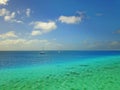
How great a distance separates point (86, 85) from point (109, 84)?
157 cm

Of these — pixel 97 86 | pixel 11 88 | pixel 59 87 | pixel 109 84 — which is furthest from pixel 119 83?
pixel 11 88

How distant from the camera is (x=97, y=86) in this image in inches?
523

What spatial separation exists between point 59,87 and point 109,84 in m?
3.40

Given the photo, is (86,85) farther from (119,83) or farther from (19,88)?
(19,88)

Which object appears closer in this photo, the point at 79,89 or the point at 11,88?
the point at 79,89

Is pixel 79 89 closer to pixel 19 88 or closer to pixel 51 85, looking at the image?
pixel 51 85

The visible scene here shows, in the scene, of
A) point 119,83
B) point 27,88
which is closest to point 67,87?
point 27,88

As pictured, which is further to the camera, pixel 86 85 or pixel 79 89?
pixel 86 85

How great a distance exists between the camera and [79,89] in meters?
12.7

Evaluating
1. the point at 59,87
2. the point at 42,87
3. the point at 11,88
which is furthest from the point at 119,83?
the point at 11,88

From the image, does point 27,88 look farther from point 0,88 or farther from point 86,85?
point 86,85

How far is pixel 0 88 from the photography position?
1365 cm

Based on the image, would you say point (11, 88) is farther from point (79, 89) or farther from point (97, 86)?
point (97, 86)

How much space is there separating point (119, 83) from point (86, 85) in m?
2.33
